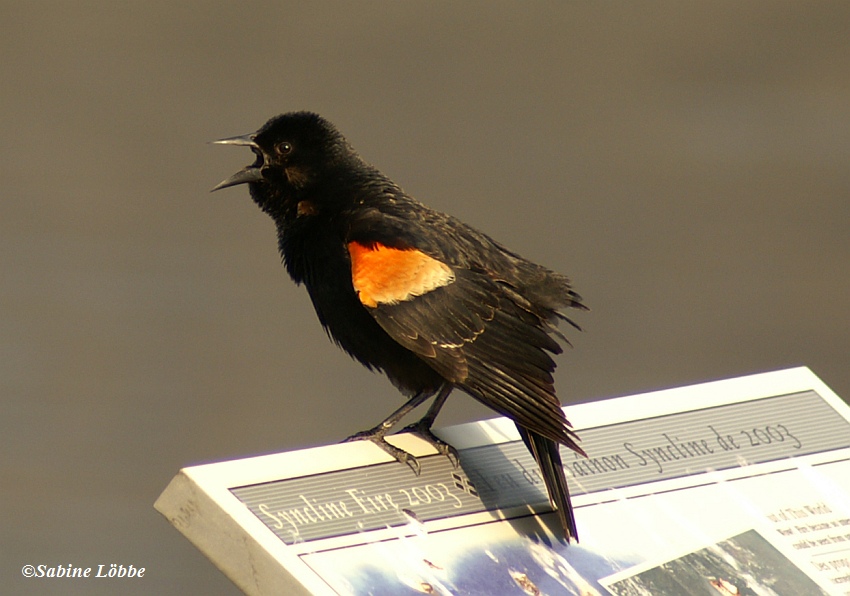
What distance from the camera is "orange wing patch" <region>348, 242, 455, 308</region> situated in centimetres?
275

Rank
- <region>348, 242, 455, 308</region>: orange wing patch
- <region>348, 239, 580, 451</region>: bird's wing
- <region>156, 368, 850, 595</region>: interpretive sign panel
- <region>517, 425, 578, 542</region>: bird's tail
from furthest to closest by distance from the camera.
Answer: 1. <region>348, 242, 455, 308</region>: orange wing patch
2. <region>348, 239, 580, 451</region>: bird's wing
3. <region>517, 425, 578, 542</region>: bird's tail
4. <region>156, 368, 850, 595</region>: interpretive sign panel

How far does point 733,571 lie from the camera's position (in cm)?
250

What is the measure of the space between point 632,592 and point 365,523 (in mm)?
574

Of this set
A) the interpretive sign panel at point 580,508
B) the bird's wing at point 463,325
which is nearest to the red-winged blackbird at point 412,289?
the bird's wing at point 463,325

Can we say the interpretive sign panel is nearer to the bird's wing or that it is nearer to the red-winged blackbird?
the red-winged blackbird

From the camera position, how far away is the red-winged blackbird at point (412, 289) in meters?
2.66

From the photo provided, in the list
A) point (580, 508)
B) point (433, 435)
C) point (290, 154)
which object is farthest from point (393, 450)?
point (290, 154)

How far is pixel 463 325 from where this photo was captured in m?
2.74

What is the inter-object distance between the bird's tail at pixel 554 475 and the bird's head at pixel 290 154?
1.02 m

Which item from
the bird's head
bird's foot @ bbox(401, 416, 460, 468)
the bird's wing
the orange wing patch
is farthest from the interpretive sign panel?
the bird's head

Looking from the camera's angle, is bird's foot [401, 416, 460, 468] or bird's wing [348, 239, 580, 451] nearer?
bird's wing [348, 239, 580, 451]

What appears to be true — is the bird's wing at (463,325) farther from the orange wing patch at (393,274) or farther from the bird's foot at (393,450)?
the bird's foot at (393,450)

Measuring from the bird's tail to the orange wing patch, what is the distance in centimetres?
42

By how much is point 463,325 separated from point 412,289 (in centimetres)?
15
